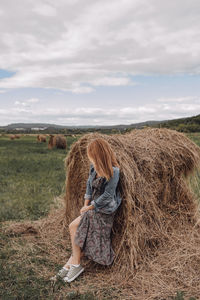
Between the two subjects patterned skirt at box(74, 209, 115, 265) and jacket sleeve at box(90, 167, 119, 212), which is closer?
jacket sleeve at box(90, 167, 119, 212)

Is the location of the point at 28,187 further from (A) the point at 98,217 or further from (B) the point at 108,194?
(B) the point at 108,194

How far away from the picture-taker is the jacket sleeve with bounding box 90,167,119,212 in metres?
4.02

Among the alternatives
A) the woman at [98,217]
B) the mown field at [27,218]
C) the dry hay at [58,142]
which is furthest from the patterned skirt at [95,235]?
the dry hay at [58,142]

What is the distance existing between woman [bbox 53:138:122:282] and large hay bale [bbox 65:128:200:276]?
21 cm

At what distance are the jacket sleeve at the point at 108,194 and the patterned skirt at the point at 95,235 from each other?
0.17 meters

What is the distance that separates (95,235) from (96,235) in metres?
0.01

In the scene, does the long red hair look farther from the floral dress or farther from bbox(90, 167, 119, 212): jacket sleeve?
the floral dress

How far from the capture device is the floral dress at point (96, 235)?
4.16 metres

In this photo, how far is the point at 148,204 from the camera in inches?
179

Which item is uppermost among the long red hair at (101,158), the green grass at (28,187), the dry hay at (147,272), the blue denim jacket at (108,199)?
the long red hair at (101,158)

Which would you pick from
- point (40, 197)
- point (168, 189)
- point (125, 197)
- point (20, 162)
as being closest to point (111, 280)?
point (125, 197)

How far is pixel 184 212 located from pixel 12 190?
5304mm

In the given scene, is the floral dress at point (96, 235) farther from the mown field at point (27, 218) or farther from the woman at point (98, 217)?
the mown field at point (27, 218)

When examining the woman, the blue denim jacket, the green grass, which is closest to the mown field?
the green grass
